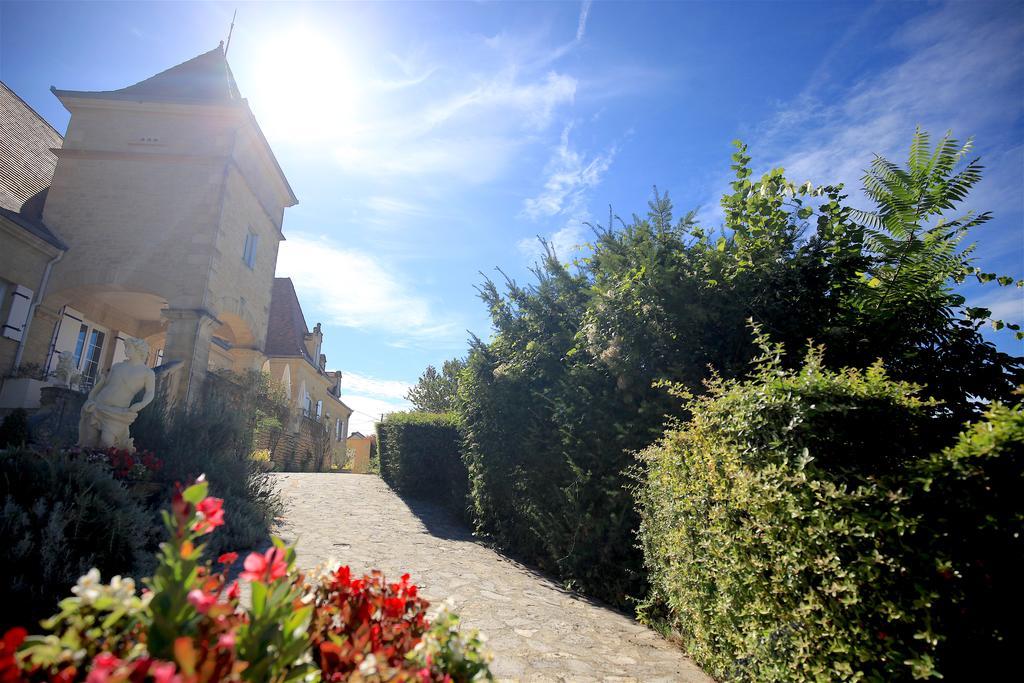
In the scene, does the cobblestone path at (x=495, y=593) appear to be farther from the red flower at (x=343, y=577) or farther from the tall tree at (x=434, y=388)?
the tall tree at (x=434, y=388)

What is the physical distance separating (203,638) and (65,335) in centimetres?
1706

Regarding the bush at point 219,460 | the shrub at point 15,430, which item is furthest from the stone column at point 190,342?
the shrub at point 15,430

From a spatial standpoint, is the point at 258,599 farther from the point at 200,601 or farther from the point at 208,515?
the point at 208,515

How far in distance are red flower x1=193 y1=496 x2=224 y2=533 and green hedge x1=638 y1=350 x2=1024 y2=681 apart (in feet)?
9.38

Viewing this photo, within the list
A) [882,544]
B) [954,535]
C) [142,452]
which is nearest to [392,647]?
[882,544]

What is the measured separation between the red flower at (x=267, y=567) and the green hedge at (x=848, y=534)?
8.84ft

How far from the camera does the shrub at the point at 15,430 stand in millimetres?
7103

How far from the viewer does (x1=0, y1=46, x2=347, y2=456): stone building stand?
40.5ft

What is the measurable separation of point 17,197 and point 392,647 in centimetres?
1804

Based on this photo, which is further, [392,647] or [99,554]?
[99,554]

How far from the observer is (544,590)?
6406 mm

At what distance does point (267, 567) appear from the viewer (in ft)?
4.32

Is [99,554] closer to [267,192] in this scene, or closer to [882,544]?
[882,544]

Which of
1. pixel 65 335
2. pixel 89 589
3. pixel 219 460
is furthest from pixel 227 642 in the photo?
pixel 65 335
